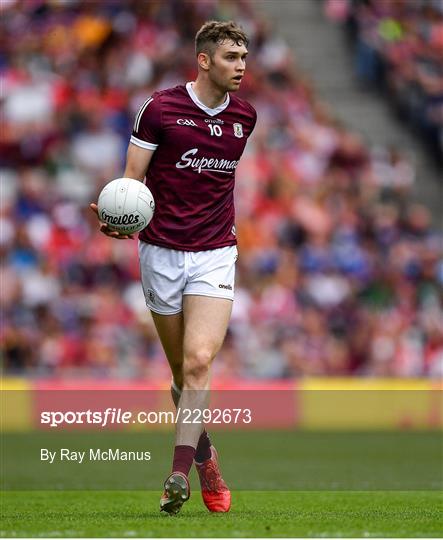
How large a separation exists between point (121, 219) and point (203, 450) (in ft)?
4.79

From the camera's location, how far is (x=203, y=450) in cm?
850

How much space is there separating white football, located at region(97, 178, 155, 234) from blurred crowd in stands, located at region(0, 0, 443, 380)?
10389 millimetres

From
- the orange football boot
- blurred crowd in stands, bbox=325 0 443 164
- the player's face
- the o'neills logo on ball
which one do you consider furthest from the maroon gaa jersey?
blurred crowd in stands, bbox=325 0 443 164

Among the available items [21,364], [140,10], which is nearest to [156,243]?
[21,364]

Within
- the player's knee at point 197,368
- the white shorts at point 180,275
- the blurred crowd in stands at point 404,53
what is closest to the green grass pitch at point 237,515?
the player's knee at point 197,368

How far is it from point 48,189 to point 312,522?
41.6 feet

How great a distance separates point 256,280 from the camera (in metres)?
20.1

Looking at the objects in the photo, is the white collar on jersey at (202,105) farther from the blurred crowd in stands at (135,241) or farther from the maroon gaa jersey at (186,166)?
the blurred crowd in stands at (135,241)

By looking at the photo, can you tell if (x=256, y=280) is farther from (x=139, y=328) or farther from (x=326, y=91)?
(x=326, y=91)

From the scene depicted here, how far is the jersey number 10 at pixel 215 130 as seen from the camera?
331 inches

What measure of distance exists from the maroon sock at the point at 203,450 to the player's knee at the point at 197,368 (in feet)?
Result: 1.53

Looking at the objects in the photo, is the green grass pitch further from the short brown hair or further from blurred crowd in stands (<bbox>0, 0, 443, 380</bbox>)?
blurred crowd in stands (<bbox>0, 0, 443, 380</bbox>)

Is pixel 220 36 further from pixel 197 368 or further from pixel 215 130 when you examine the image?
pixel 197 368

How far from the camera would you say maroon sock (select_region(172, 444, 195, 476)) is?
794 centimetres
